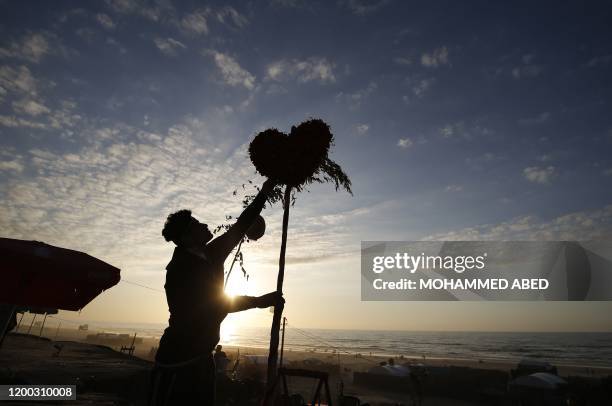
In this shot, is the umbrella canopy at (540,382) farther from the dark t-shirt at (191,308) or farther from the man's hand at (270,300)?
the dark t-shirt at (191,308)

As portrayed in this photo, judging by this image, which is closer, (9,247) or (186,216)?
(186,216)

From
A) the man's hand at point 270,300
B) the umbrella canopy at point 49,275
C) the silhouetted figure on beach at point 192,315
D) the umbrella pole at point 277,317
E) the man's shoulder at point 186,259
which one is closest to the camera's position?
the silhouetted figure on beach at point 192,315

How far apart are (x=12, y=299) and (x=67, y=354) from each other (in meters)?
17.0

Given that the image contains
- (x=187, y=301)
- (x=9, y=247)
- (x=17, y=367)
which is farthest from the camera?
(x=17, y=367)

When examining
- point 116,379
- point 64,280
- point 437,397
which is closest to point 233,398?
point 116,379

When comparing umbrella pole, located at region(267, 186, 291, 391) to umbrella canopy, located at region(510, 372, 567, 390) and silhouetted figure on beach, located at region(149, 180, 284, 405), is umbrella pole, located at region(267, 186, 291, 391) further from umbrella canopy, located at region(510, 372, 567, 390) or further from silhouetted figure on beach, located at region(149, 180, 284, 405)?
umbrella canopy, located at region(510, 372, 567, 390)

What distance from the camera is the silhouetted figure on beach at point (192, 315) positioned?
225 cm

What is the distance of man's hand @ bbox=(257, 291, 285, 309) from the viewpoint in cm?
257

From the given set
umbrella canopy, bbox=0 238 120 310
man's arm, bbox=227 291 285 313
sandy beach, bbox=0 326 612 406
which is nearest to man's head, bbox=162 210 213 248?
man's arm, bbox=227 291 285 313

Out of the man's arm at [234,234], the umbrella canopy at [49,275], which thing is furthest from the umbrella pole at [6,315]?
the man's arm at [234,234]

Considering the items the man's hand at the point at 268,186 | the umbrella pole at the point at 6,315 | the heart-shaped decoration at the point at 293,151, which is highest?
the heart-shaped decoration at the point at 293,151

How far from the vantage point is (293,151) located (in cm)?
351

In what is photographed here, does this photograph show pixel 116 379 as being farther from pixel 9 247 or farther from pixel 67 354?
pixel 9 247

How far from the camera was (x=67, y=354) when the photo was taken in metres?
19.1
